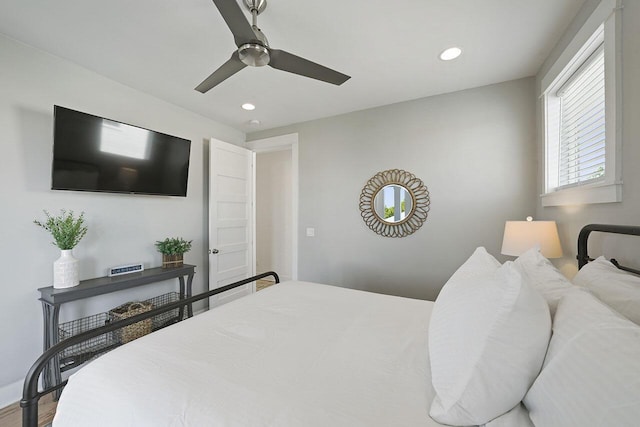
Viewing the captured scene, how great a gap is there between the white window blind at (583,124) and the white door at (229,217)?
134 inches

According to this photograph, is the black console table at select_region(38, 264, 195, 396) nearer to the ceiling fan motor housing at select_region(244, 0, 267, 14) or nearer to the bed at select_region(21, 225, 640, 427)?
the bed at select_region(21, 225, 640, 427)

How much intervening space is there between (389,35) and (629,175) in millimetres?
1552

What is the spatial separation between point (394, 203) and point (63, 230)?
2974 mm

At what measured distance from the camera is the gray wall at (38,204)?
1.83m

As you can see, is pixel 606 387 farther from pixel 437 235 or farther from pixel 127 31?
pixel 127 31

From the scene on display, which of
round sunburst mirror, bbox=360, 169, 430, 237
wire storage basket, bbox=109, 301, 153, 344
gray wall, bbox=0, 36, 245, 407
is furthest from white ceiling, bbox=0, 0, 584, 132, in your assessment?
wire storage basket, bbox=109, 301, 153, 344

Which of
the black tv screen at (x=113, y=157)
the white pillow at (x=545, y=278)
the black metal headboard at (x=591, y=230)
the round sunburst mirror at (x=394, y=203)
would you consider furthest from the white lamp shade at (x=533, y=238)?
the black tv screen at (x=113, y=157)

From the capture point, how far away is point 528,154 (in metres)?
2.30

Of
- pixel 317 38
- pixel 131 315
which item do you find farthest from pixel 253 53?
pixel 131 315

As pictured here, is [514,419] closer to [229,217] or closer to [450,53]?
[450,53]

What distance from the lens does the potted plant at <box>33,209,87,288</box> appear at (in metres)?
1.91

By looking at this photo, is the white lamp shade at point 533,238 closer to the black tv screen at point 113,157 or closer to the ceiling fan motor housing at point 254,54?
the ceiling fan motor housing at point 254,54

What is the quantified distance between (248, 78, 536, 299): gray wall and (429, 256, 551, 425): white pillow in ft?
6.45

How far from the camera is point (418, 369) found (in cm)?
99
